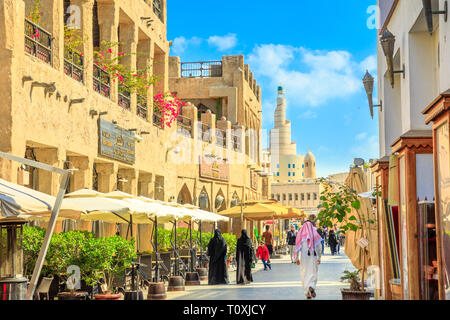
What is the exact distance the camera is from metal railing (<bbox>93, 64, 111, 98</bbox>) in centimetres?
1914

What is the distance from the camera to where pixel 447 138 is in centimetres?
678

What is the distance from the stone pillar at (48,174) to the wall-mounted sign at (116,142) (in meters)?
2.82

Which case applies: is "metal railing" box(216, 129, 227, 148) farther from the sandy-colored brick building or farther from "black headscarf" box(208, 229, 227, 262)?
"black headscarf" box(208, 229, 227, 262)

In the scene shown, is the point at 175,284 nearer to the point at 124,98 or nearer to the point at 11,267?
the point at 124,98

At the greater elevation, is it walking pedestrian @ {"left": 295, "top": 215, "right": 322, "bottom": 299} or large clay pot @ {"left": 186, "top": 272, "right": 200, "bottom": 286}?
walking pedestrian @ {"left": 295, "top": 215, "right": 322, "bottom": 299}

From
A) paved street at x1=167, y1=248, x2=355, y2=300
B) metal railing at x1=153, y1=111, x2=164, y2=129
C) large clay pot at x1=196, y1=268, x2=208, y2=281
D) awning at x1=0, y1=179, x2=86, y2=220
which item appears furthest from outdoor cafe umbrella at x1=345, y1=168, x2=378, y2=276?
metal railing at x1=153, y1=111, x2=164, y2=129

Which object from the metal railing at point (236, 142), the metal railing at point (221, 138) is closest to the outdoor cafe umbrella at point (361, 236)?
the metal railing at point (221, 138)

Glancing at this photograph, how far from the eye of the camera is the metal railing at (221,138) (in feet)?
113

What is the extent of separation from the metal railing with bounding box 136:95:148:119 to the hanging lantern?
14234 millimetres

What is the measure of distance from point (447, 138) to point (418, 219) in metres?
3.38

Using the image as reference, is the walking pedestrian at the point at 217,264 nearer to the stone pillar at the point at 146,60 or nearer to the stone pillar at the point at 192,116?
the stone pillar at the point at 146,60

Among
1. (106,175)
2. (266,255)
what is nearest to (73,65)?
(106,175)

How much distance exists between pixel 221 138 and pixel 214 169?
1902 mm

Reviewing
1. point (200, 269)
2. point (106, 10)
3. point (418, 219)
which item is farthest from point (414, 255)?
point (106, 10)
